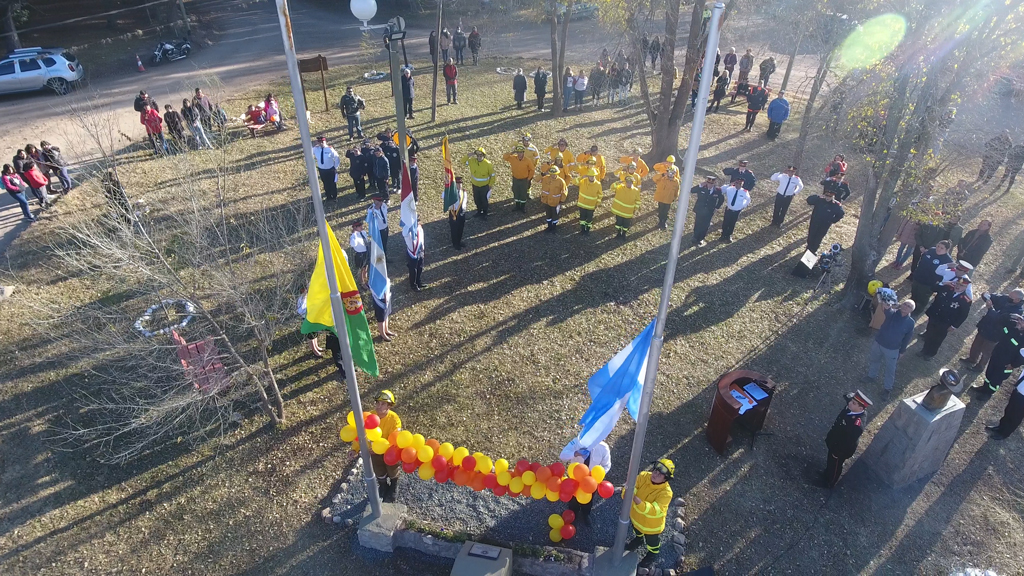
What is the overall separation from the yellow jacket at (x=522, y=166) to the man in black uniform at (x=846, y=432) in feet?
28.6

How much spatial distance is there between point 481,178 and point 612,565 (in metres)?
9.28

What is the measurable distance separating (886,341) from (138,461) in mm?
11730

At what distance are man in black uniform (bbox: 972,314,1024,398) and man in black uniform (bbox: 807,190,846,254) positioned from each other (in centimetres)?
419

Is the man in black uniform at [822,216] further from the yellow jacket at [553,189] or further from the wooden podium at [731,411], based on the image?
the wooden podium at [731,411]

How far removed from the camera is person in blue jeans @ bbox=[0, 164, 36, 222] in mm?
13227

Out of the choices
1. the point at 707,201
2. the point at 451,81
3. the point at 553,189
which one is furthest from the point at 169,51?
the point at 707,201

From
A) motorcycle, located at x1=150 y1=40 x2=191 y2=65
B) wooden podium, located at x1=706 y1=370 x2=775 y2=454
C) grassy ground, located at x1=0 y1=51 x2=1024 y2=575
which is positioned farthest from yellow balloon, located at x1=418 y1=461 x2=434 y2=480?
motorcycle, located at x1=150 y1=40 x2=191 y2=65

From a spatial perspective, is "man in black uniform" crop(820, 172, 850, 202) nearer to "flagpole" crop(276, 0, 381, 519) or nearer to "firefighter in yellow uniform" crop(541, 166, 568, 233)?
"firefighter in yellow uniform" crop(541, 166, 568, 233)

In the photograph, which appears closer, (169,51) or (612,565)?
(612,565)

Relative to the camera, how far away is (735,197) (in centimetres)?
1339

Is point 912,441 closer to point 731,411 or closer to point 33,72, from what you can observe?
point 731,411

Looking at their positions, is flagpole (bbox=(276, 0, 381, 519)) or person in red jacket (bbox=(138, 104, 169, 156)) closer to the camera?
flagpole (bbox=(276, 0, 381, 519))

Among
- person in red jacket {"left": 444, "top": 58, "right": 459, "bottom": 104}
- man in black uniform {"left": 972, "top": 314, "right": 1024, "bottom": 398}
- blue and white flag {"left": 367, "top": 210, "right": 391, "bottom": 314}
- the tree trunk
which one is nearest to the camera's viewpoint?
man in black uniform {"left": 972, "top": 314, "right": 1024, "bottom": 398}

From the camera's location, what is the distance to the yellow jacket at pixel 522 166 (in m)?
14.1
